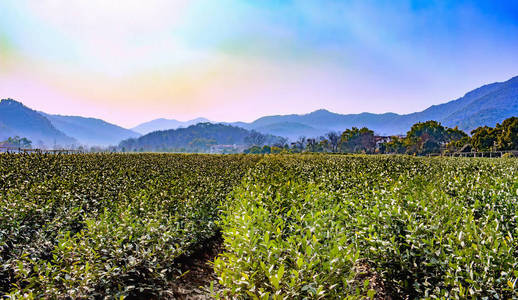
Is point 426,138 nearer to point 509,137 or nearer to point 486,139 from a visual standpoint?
point 486,139

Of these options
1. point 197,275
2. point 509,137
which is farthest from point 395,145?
point 197,275

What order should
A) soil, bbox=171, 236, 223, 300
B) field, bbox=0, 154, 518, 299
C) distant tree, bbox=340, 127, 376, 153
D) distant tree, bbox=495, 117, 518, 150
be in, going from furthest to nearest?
distant tree, bbox=340, 127, 376, 153, distant tree, bbox=495, 117, 518, 150, soil, bbox=171, 236, 223, 300, field, bbox=0, 154, 518, 299

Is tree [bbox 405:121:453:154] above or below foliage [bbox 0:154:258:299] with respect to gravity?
above

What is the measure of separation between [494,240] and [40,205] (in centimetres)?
744

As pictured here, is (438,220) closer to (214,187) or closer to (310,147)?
(214,187)

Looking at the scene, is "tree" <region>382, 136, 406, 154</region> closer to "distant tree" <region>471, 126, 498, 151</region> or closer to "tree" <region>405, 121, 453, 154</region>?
"tree" <region>405, 121, 453, 154</region>

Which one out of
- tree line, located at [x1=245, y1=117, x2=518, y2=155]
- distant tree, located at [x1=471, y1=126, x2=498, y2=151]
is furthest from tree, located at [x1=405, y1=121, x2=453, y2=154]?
distant tree, located at [x1=471, y1=126, x2=498, y2=151]

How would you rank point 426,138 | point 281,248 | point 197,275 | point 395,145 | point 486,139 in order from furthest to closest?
point 395,145 → point 426,138 → point 486,139 → point 197,275 → point 281,248

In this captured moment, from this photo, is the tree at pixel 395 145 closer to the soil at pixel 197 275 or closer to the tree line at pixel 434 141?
the tree line at pixel 434 141

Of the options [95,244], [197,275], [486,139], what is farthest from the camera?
[486,139]

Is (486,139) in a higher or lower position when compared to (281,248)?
higher

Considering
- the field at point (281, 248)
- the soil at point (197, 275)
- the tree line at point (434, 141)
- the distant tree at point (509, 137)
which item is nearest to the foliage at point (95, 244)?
Answer: the field at point (281, 248)

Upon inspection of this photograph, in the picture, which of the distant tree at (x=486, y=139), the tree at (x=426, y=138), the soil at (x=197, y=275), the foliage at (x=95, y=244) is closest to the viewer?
the foliage at (x=95, y=244)

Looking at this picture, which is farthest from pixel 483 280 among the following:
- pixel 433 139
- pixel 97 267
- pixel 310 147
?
pixel 310 147
